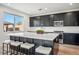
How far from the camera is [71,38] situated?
1.85m

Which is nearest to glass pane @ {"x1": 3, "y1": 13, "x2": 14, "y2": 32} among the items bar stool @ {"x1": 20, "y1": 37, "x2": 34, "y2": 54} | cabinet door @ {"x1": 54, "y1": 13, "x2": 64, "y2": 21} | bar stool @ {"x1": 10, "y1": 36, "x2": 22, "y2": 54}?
bar stool @ {"x1": 10, "y1": 36, "x2": 22, "y2": 54}

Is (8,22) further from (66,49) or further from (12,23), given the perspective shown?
(66,49)

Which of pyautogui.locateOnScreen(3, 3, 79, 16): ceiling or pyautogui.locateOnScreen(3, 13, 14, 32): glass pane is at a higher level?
pyautogui.locateOnScreen(3, 3, 79, 16): ceiling

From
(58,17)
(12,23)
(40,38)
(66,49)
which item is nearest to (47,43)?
(40,38)

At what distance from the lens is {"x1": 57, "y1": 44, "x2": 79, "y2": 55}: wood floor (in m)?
1.64

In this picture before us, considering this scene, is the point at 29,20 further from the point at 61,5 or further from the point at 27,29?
the point at 61,5

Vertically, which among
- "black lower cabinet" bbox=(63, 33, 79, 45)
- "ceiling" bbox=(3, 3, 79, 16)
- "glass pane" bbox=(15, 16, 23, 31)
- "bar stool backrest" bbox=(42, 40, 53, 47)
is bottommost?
"bar stool backrest" bbox=(42, 40, 53, 47)

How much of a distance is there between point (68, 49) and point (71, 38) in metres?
0.27

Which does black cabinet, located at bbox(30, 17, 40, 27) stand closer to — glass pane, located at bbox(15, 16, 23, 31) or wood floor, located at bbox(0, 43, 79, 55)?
glass pane, located at bbox(15, 16, 23, 31)

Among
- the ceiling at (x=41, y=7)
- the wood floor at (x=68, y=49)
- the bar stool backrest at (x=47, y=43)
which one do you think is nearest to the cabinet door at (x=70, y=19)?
the ceiling at (x=41, y=7)

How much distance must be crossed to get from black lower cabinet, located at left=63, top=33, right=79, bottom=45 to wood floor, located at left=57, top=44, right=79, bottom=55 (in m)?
0.08

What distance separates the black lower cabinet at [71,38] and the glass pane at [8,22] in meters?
1.17

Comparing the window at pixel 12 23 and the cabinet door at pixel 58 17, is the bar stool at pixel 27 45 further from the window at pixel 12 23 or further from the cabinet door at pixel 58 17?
the cabinet door at pixel 58 17
